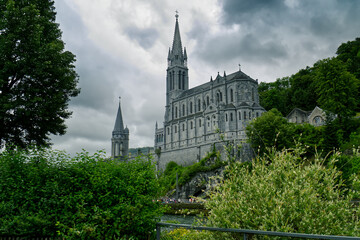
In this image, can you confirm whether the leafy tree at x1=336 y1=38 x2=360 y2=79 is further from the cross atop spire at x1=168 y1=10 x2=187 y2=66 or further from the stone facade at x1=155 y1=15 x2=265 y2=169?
the cross atop spire at x1=168 y1=10 x2=187 y2=66

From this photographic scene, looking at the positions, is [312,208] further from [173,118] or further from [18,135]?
[173,118]

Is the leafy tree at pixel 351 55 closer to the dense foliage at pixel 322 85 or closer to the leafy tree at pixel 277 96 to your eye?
the dense foliage at pixel 322 85

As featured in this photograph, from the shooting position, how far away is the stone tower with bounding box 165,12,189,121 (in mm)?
82125

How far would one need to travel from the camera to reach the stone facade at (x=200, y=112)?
194ft

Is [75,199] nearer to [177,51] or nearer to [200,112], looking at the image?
[200,112]

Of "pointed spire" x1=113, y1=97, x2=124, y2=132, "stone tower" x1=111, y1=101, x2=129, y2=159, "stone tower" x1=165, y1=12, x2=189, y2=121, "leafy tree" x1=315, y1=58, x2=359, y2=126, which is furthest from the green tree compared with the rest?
"pointed spire" x1=113, y1=97, x2=124, y2=132

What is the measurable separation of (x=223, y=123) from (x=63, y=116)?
45.1 metres

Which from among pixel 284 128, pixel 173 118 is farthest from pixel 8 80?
pixel 173 118

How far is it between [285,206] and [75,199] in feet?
15.0

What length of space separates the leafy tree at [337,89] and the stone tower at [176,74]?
4397 cm

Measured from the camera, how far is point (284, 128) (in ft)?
135

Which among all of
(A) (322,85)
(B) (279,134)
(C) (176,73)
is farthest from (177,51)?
(A) (322,85)

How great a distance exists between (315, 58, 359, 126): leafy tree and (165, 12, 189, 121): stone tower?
43968 millimetres

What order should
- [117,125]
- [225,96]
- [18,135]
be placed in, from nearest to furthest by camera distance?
[18,135]
[225,96]
[117,125]
